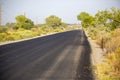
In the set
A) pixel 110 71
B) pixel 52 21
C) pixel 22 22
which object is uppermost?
pixel 22 22

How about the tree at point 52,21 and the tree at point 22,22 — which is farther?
the tree at point 52,21

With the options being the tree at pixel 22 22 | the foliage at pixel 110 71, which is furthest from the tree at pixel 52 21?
the foliage at pixel 110 71

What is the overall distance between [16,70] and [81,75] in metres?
3.45

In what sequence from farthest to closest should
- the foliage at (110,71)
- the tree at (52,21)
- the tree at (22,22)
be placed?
1. the tree at (52,21)
2. the tree at (22,22)
3. the foliage at (110,71)

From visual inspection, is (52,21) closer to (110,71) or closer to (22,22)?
(22,22)

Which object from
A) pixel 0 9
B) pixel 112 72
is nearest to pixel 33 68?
pixel 112 72

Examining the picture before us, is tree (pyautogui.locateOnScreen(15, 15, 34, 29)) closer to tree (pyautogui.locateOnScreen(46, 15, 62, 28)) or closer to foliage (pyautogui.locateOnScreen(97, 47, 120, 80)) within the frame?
tree (pyautogui.locateOnScreen(46, 15, 62, 28))

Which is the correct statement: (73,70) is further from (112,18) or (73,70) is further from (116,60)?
(112,18)

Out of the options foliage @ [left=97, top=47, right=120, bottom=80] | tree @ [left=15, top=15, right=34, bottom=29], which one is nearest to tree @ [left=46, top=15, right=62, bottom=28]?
tree @ [left=15, top=15, right=34, bottom=29]

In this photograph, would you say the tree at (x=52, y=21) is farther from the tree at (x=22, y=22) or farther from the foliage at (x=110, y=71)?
the foliage at (x=110, y=71)

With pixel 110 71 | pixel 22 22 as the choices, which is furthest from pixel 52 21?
pixel 110 71

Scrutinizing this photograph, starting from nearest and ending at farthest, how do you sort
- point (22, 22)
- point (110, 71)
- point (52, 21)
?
point (110, 71) → point (22, 22) → point (52, 21)

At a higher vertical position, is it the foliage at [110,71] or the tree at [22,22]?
the tree at [22,22]

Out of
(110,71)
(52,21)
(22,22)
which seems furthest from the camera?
(52,21)
